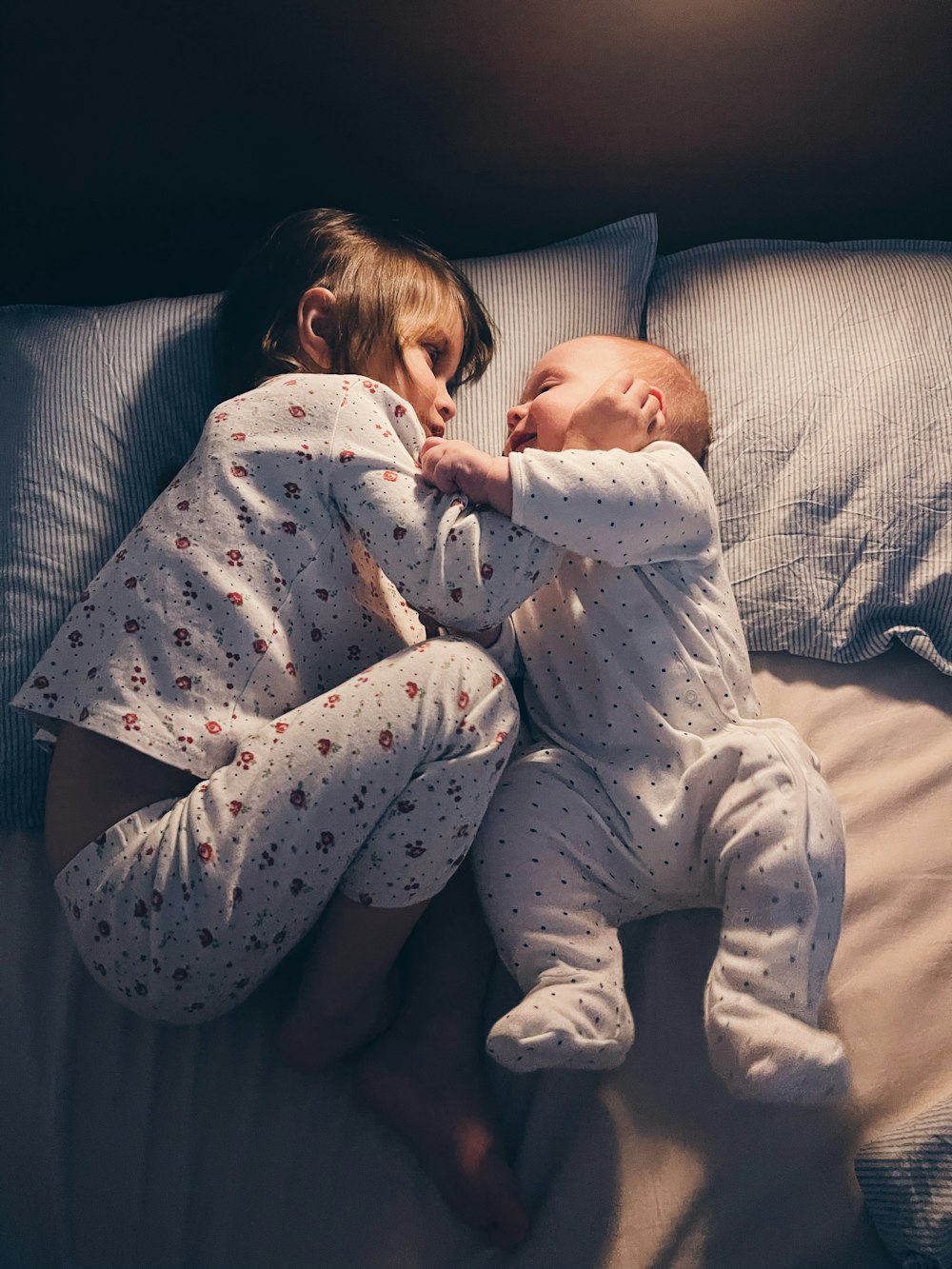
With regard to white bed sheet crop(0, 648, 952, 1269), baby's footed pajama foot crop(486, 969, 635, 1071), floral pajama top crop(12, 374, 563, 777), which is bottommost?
white bed sheet crop(0, 648, 952, 1269)

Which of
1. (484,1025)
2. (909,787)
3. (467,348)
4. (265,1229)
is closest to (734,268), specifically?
(467,348)

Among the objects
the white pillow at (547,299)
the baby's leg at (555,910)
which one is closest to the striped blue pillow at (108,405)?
the white pillow at (547,299)

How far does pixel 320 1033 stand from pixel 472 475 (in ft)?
1.74

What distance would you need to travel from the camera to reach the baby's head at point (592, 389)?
1.21 meters

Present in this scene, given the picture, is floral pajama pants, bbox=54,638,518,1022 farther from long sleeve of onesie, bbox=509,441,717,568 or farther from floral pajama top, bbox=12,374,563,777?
long sleeve of onesie, bbox=509,441,717,568

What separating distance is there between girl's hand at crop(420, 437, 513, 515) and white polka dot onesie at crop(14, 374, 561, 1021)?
2cm

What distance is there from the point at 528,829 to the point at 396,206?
0.96m

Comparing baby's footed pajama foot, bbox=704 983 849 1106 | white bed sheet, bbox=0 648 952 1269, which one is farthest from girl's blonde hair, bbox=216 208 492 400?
baby's footed pajama foot, bbox=704 983 849 1106

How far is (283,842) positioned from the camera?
870mm

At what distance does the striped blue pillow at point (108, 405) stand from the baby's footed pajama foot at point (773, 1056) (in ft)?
2.38

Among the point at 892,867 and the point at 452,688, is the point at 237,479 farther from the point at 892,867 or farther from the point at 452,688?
the point at 892,867

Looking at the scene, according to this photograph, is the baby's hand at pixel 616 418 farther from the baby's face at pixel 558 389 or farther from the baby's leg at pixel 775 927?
the baby's leg at pixel 775 927

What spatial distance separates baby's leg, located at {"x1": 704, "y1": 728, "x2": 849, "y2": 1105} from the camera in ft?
2.82

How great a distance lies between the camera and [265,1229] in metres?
0.87
